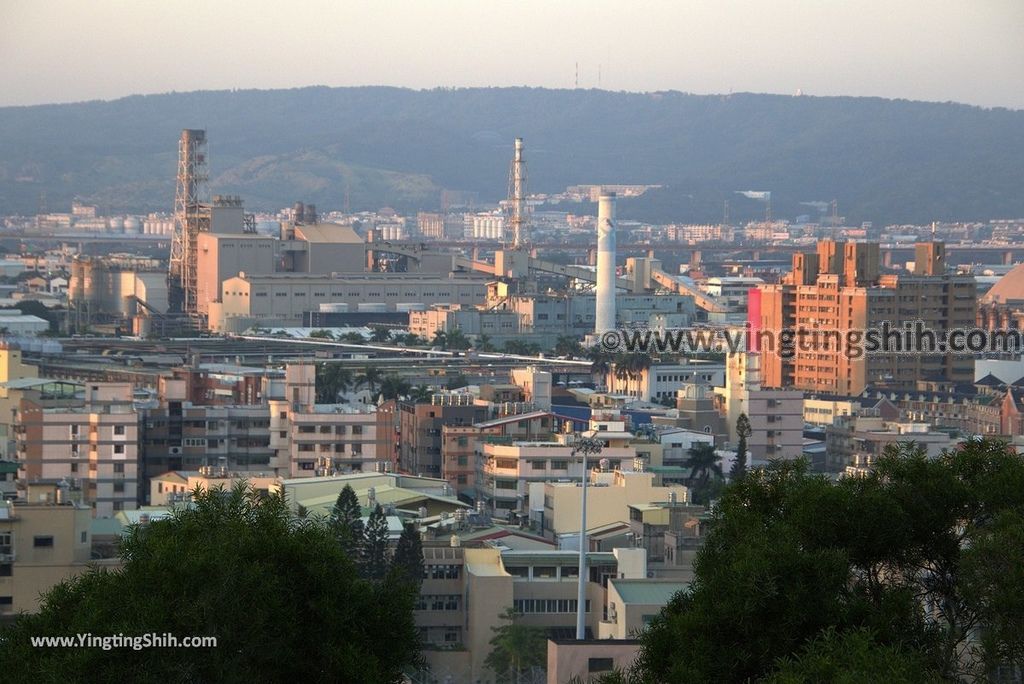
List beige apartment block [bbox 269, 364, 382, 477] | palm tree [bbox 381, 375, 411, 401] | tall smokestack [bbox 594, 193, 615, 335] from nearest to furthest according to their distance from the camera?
beige apartment block [bbox 269, 364, 382, 477] → palm tree [bbox 381, 375, 411, 401] → tall smokestack [bbox 594, 193, 615, 335]

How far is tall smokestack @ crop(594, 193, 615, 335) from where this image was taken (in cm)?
5988

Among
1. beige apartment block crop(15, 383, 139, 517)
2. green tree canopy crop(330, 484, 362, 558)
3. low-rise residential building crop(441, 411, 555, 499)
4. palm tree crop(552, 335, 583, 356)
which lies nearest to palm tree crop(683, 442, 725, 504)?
low-rise residential building crop(441, 411, 555, 499)

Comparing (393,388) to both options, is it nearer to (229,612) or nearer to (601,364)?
(601,364)

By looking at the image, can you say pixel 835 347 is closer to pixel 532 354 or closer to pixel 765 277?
pixel 532 354

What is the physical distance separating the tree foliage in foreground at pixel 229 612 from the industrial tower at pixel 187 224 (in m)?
55.7

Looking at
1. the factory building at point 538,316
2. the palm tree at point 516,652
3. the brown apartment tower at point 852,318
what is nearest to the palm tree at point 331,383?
the brown apartment tower at point 852,318

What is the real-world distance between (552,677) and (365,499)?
8.54 m

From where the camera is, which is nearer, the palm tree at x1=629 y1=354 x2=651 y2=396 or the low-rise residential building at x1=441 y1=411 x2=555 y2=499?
the low-rise residential building at x1=441 y1=411 x2=555 y2=499

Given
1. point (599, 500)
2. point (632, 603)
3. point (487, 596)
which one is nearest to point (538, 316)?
point (599, 500)

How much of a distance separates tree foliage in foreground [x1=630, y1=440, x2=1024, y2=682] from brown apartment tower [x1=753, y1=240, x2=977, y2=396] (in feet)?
107

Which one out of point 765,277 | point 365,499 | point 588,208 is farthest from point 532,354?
point 588,208

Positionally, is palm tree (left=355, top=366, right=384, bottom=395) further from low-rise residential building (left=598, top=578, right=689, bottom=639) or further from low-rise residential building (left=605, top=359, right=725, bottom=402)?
low-rise residential building (left=598, top=578, right=689, bottom=639)

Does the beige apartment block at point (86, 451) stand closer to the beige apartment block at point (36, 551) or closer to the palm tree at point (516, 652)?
the beige apartment block at point (36, 551)

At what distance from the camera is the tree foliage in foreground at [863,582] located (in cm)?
1068
